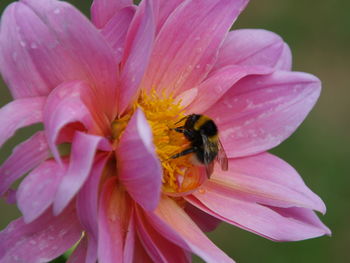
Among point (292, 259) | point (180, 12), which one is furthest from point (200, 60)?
point (292, 259)

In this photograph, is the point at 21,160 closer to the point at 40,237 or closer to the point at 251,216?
the point at 40,237

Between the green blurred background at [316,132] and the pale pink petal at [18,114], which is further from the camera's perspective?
the green blurred background at [316,132]

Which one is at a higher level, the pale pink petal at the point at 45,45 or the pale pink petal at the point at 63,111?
the pale pink petal at the point at 45,45

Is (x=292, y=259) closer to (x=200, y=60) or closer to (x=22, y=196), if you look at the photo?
(x=200, y=60)

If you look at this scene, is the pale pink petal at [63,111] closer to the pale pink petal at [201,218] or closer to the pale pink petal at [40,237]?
the pale pink petal at [40,237]

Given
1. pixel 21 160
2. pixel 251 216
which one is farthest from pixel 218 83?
pixel 21 160

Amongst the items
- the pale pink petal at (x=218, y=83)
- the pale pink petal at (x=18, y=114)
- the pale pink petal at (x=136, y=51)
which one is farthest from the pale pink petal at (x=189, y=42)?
the pale pink petal at (x=18, y=114)
